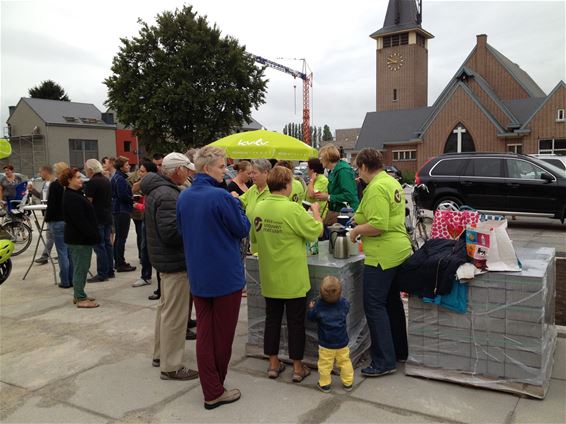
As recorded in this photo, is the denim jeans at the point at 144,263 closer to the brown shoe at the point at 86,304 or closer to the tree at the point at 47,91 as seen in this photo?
the brown shoe at the point at 86,304

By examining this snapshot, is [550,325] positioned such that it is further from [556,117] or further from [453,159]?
[556,117]

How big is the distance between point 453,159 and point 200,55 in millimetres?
22065

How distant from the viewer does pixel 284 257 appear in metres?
3.96

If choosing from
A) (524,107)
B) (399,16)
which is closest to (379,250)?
(524,107)

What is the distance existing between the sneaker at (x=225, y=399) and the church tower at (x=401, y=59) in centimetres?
5565

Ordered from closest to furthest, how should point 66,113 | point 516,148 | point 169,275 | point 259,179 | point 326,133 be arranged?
point 169,275
point 259,179
point 516,148
point 66,113
point 326,133

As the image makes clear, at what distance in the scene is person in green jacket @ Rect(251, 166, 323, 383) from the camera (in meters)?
3.93

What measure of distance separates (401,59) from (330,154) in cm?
5573

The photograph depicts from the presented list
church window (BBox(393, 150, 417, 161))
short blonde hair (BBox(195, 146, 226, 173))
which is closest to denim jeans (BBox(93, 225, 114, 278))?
short blonde hair (BBox(195, 146, 226, 173))

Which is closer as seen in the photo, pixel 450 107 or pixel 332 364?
pixel 332 364

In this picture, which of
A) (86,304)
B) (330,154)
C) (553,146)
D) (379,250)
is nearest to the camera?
(379,250)

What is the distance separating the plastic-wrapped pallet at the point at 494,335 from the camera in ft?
12.1

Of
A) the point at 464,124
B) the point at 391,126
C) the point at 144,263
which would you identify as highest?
the point at 391,126

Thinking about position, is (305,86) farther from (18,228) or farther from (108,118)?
(18,228)
